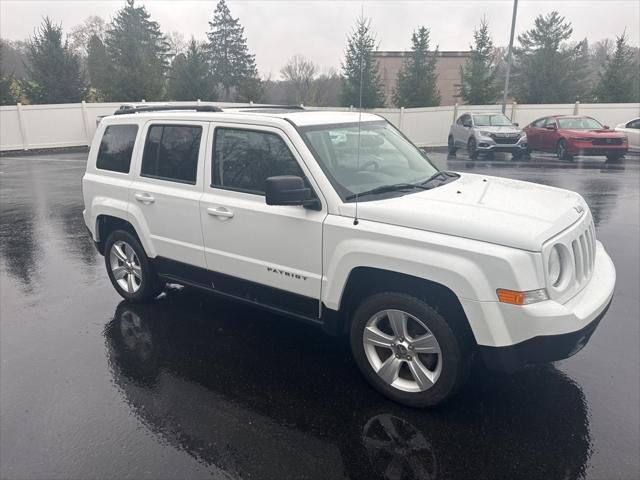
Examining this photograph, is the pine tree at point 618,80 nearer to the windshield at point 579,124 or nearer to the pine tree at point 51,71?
the windshield at point 579,124

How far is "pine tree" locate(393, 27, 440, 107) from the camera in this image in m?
31.0

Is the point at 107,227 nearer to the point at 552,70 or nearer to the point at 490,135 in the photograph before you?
the point at 490,135

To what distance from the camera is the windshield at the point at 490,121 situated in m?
19.8

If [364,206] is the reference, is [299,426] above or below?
below

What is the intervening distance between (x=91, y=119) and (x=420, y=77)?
18.2 m

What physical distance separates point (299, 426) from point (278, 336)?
4.56 feet

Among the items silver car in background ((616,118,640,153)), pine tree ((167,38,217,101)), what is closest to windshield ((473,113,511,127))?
silver car in background ((616,118,640,153))

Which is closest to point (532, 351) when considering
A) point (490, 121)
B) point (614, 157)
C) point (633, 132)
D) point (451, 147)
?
point (614, 157)

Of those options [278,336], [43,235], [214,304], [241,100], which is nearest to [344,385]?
[278,336]

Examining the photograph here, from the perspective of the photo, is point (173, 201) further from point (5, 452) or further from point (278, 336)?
point (5, 452)

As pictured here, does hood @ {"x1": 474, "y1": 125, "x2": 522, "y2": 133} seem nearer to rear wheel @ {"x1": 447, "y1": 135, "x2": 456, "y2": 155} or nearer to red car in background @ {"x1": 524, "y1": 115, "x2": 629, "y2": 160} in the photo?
red car in background @ {"x1": 524, "y1": 115, "x2": 629, "y2": 160}

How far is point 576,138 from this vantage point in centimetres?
1802

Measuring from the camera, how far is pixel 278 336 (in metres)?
4.73

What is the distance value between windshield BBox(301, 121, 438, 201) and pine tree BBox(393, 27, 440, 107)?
2786 cm
